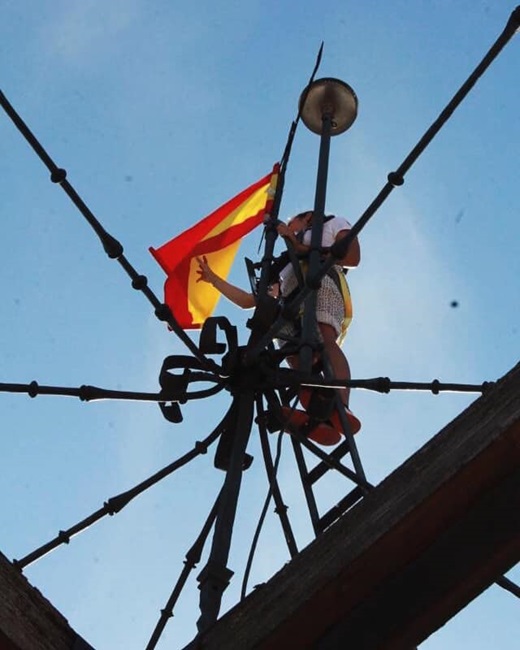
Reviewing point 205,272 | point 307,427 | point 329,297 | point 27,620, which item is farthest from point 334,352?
point 27,620

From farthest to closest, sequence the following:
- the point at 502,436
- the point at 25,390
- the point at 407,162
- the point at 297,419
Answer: the point at 297,419, the point at 25,390, the point at 407,162, the point at 502,436

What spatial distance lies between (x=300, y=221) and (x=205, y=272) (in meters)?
0.72

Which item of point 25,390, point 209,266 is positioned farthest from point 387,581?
point 209,266

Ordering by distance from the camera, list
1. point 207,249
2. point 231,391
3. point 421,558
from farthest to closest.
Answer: point 207,249
point 231,391
point 421,558

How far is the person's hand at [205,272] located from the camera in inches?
234

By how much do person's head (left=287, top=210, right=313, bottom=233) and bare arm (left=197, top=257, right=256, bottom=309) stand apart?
55cm

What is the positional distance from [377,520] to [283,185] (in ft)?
11.0

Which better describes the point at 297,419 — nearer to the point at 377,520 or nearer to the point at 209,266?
the point at 209,266

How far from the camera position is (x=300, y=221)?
20.8 ft

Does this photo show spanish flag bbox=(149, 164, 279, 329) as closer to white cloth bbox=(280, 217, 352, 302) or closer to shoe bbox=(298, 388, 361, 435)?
white cloth bbox=(280, 217, 352, 302)

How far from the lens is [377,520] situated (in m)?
2.42

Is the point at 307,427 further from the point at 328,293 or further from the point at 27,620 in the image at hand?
the point at 27,620

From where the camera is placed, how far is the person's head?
628 centimetres

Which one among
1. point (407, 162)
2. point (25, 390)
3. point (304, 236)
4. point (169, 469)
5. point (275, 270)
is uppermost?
point (304, 236)
